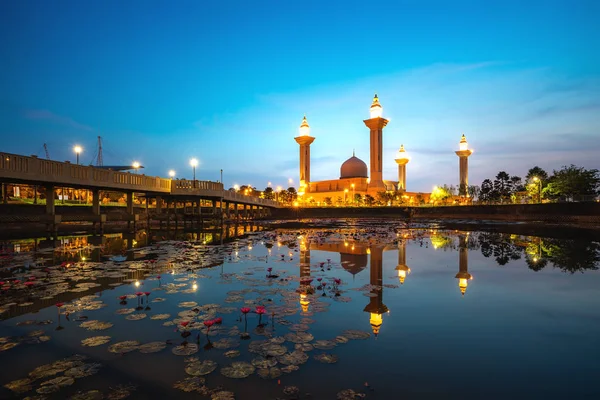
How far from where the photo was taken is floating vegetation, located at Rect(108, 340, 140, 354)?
5.54 metres

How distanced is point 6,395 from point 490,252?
18.6 metres

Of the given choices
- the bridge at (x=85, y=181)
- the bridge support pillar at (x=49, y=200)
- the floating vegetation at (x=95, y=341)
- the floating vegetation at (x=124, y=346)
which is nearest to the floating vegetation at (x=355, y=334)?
the floating vegetation at (x=124, y=346)

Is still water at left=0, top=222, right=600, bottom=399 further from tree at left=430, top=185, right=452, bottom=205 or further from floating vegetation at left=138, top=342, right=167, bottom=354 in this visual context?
tree at left=430, top=185, right=452, bottom=205

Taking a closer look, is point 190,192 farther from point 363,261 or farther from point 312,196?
point 312,196

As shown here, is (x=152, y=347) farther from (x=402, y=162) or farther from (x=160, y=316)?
(x=402, y=162)

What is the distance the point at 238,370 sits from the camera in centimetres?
482

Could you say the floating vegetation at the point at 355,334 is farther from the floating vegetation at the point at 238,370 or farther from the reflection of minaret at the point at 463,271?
the reflection of minaret at the point at 463,271

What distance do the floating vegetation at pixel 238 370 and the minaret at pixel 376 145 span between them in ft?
371

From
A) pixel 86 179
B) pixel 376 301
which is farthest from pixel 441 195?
pixel 376 301

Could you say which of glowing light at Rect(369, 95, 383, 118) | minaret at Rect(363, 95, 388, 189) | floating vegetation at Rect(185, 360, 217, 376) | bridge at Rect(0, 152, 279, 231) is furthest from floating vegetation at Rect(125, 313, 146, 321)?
glowing light at Rect(369, 95, 383, 118)

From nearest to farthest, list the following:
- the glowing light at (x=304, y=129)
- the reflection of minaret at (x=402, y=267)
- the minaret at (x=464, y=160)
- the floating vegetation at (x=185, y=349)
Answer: the floating vegetation at (x=185, y=349), the reflection of minaret at (x=402, y=267), the minaret at (x=464, y=160), the glowing light at (x=304, y=129)

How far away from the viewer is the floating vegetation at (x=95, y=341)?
5.80m

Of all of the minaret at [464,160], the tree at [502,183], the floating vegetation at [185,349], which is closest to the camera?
the floating vegetation at [185,349]

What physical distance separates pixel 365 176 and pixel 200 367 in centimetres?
12459
